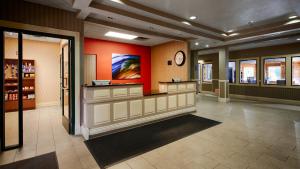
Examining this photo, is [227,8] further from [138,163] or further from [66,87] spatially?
[66,87]

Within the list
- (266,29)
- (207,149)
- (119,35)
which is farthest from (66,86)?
(266,29)

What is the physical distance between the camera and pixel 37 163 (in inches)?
94.1

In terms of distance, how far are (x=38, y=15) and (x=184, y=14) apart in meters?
3.25

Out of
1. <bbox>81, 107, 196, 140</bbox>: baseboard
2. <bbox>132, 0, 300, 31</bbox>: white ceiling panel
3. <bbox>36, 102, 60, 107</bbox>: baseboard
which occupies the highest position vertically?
<bbox>132, 0, 300, 31</bbox>: white ceiling panel

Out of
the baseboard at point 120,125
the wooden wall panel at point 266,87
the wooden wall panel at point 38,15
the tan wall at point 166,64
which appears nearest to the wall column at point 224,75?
the wooden wall panel at point 266,87

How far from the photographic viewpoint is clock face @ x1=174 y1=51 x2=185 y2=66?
19.3 feet

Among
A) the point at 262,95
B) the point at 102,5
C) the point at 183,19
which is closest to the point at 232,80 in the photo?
the point at 262,95

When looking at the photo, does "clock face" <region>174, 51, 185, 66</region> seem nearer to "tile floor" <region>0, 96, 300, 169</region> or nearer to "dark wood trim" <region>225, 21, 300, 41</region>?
"dark wood trim" <region>225, 21, 300, 41</region>

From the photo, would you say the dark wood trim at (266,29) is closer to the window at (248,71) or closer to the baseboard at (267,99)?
the window at (248,71)

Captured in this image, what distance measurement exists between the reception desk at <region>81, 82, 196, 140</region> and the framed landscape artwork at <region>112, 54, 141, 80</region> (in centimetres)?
240

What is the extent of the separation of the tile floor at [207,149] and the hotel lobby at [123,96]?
2 cm

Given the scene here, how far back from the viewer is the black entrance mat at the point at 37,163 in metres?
2.29

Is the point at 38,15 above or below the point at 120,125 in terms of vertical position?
above

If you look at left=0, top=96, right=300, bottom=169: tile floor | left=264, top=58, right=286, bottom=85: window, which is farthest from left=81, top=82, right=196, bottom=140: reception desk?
left=264, top=58, right=286, bottom=85: window
